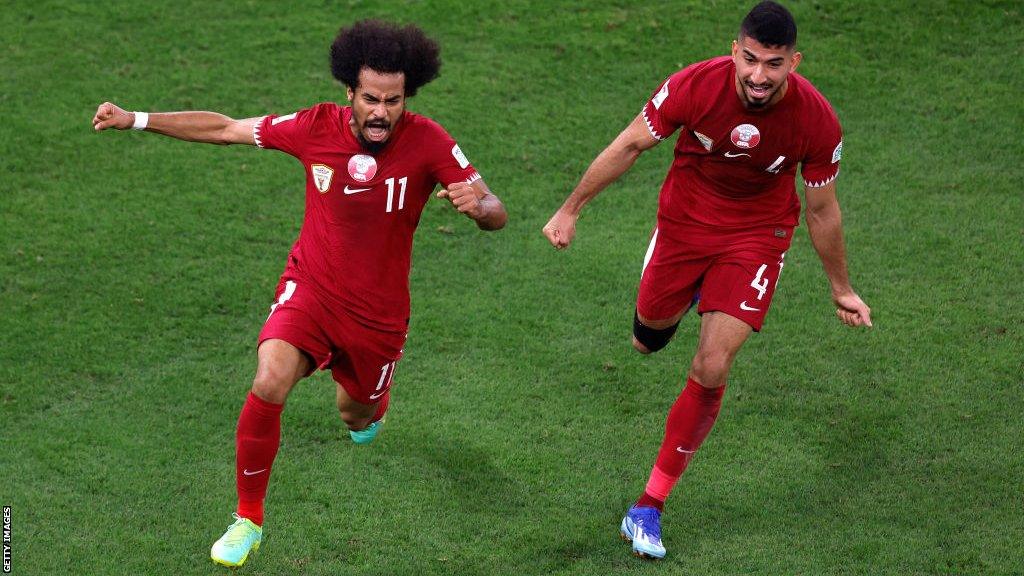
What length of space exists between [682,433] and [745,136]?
1399 millimetres

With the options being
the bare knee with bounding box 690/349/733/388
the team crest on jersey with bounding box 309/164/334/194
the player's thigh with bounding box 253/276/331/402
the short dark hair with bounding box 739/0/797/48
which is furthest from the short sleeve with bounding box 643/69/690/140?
the player's thigh with bounding box 253/276/331/402

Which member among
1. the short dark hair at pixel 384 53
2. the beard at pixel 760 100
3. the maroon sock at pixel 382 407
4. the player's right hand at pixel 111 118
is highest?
the short dark hair at pixel 384 53

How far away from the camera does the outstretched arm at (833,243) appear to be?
5832mm

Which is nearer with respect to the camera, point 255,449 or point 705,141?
point 255,449

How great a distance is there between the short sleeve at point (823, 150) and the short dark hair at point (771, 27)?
1.44 feet

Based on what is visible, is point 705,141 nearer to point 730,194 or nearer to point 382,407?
point 730,194

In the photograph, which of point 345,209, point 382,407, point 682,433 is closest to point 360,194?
point 345,209

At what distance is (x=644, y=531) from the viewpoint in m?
5.87

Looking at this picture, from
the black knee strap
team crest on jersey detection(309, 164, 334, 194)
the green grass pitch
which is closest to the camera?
team crest on jersey detection(309, 164, 334, 194)

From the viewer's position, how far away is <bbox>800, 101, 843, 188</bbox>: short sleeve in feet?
18.9

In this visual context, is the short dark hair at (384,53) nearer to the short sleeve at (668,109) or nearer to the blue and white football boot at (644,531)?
the short sleeve at (668,109)

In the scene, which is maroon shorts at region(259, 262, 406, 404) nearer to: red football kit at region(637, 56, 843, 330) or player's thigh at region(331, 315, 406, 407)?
player's thigh at region(331, 315, 406, 407)

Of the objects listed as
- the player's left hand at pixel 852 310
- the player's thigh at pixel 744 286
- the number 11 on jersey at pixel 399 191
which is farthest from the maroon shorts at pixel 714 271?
the number 11 on jersey at pixel 399 191

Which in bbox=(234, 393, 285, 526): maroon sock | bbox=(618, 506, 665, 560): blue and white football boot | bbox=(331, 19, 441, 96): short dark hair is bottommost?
bbox=(618, 506, 665, 560): blue and white football boot
